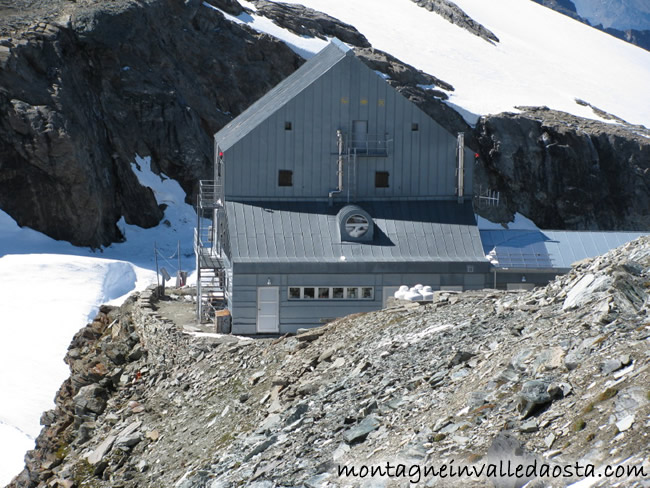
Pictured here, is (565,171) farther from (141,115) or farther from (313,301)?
(313,301)

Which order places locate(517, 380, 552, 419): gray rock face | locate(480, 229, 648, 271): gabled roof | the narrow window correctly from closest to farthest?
locate(517, 380, 552, 419): gray rock face, the narrow window, locate(480, 229, 648, 271): gabled roof

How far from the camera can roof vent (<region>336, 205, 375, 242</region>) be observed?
29.1m

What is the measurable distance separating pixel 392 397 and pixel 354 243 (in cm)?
1515

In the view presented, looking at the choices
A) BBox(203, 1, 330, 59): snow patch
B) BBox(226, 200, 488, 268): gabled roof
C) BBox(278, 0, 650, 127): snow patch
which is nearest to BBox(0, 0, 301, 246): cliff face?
BBox(203, 1, 330, 59): snow patch

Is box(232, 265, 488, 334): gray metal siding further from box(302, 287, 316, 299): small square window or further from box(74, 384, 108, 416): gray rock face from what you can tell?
box(74, 384, 108, 416): gray rock face

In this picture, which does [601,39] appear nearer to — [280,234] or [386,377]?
[280,234]

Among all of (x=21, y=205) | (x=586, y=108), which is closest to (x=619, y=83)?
(x=586, y=108)

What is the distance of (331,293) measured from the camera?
28.4m

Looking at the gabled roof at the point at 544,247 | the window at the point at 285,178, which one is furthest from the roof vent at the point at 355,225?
the gabled roof at the point at 544,247

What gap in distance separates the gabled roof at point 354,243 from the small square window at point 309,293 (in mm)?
837

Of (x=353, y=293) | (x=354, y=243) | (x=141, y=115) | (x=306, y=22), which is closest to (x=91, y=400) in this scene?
(x=353, y=293)

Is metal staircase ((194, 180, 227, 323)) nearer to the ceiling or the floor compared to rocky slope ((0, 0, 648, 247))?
nearer to the floor

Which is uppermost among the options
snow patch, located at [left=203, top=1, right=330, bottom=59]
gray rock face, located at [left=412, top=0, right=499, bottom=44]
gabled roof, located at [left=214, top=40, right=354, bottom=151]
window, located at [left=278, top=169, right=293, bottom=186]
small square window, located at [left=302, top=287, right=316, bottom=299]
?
gray rock face, located at [left=412, top=0, right=499, bottom=44]

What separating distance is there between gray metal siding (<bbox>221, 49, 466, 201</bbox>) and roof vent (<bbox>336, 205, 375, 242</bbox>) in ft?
5.08
